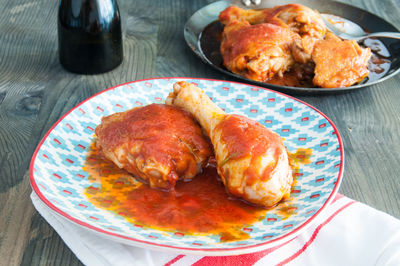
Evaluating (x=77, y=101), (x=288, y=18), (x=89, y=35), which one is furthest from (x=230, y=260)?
(x=288, y=18)

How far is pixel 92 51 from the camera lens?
6.72 ft

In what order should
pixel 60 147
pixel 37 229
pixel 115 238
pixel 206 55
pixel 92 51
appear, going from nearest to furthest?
1. pixel 115 238
2. pixel 37 229
3. pixel 60 147
4. pixel 92 51
5. pixel 206 55

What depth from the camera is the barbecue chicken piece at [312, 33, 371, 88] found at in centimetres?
196

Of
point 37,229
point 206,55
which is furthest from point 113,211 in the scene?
point 206,55

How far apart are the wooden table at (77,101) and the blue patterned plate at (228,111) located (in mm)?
142

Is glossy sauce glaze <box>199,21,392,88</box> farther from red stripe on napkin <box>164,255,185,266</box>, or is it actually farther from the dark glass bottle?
red stripe on napkin <box>164,255,185,266</box>

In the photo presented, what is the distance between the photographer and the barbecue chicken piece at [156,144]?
52.4 inches

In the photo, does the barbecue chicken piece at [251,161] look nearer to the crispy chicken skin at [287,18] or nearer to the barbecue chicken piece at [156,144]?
the barbecue chicken piece at [156,144]

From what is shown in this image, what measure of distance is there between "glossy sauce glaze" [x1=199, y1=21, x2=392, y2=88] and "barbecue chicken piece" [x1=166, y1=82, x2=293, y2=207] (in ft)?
2.45

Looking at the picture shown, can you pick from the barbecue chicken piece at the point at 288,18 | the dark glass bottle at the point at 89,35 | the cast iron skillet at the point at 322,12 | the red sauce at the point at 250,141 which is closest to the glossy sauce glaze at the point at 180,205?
the red sauce at the point at 250,141

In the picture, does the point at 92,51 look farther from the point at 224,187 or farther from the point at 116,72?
the point at 224,187

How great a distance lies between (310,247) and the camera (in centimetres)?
124

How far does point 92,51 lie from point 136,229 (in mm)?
1107

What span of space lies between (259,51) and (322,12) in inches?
34.2
